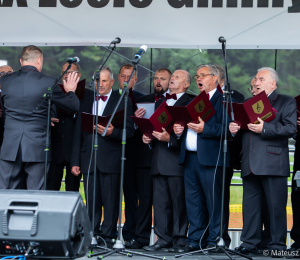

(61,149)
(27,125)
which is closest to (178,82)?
(61,149)

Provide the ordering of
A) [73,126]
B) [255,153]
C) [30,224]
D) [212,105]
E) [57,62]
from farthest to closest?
1. [57,62]
2. [73,126]
3. [212,105]
4. [255,153]
5. [30,224]

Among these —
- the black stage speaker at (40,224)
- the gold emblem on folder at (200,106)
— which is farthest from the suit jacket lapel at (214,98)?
the black stage speaker at (40,224)

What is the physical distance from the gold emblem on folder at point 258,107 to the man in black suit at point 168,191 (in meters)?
0.86

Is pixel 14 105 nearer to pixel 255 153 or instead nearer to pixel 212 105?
pixel 212 105

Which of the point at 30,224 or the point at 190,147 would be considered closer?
the point at 30,224

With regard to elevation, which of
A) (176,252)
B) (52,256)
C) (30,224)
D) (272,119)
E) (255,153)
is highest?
(272,119)

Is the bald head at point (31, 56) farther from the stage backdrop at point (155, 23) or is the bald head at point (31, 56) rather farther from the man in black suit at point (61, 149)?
the stage backdrop at point (155, 23)

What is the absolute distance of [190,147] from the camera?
14.5ft

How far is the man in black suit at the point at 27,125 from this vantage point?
408 cm

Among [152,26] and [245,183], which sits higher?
[152,26]

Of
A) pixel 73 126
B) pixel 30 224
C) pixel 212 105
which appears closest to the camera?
pixel 30 224

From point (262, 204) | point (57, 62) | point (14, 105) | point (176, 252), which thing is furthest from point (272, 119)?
point (57, 62)

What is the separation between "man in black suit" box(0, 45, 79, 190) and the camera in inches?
161

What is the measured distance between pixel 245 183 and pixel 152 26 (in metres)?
2.05
